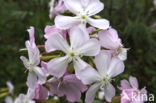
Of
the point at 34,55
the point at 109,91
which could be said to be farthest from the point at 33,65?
the point at 109,91

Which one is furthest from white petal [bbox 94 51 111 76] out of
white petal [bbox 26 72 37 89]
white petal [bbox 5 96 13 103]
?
white petal [bbox 5 96 13 103]

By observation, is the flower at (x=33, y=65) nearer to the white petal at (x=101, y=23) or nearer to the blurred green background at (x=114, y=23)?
the white petal at (x=101, y=23)

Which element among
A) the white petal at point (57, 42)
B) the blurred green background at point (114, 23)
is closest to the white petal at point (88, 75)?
the white petal at point (57, 42)

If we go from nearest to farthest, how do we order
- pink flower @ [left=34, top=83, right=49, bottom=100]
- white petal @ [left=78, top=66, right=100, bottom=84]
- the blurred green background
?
white petal @ [left=78, top=66, right=100, bottom=84], pink flower @ [left=34, top=83, right=49, bottom=100], the blurred green background

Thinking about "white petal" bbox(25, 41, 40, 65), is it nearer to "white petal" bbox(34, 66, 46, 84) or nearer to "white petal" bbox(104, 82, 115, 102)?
"white petal" bbox(34, 66, 46, 84)

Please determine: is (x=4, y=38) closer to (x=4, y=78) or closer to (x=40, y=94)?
(x=4, y=78)

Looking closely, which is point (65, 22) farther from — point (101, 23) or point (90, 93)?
point (90, 93)

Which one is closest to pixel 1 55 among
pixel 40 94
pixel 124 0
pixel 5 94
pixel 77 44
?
pixel 5 94
